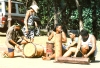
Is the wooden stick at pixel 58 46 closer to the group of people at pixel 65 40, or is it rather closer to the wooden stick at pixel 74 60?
the group of people at pixel 65 40

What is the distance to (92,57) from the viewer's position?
10.6m

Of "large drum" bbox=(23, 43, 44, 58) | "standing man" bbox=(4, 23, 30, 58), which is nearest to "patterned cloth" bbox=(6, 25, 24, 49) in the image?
"standing man" bbox=(4, 23, 30, 58)

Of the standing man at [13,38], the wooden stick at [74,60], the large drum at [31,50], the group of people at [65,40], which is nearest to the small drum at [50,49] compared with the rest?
the group of people at [65,40]

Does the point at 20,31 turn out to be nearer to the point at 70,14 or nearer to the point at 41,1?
the point at 70,14

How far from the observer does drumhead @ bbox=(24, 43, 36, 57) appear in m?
11.7

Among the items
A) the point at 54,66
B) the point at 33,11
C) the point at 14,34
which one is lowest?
the point at 54,66

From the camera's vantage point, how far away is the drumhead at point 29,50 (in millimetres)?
11672

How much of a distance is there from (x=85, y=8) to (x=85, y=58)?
23.4 meters

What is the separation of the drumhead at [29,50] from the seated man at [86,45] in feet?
6.02

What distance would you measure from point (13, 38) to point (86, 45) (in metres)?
2.87

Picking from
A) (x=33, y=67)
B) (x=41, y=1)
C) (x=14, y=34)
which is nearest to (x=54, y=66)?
(x=33, y=67)

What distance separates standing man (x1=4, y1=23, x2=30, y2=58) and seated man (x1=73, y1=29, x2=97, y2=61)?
2.31m

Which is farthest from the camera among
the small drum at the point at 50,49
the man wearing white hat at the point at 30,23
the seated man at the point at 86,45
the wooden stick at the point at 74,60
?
the man wearing white hat at the point at 30,23

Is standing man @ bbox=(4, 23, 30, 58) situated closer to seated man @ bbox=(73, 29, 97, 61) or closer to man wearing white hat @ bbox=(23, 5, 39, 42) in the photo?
man wearing white hat @ bbox=(23, 5, 39, 42)
